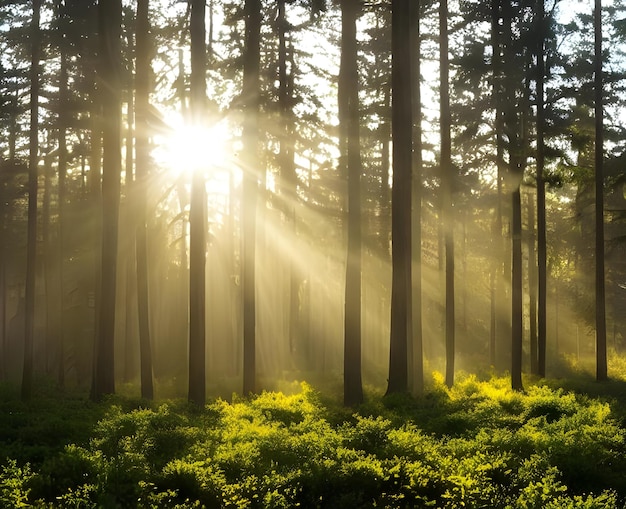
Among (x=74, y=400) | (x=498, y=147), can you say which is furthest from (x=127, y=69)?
(x=498, y=147)

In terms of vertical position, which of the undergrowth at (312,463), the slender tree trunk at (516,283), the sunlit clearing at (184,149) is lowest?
the undergrowth at (312,463)

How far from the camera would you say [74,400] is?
19359 mm

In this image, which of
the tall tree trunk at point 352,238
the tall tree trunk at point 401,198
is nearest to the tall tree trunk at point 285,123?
the tall tree trunk at point 352,238

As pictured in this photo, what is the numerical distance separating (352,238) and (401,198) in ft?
5.79

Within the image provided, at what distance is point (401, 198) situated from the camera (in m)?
18.0

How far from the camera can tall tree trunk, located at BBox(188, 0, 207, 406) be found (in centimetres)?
1719

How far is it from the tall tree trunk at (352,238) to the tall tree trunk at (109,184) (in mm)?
6587

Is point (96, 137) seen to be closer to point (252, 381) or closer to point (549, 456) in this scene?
point (252, 381)

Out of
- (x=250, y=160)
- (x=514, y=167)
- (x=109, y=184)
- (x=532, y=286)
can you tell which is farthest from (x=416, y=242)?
(x=532, y=286)

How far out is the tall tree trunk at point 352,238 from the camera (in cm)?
1748

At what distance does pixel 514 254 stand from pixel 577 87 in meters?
6.36

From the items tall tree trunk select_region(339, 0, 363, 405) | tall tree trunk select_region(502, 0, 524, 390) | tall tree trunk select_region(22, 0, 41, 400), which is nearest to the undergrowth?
tall tree trunk select_region(339, 0, 363, 405)

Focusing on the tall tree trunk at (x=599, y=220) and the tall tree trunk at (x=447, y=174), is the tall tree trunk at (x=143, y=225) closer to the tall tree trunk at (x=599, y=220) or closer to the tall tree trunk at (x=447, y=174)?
the tall tree trunk at (x=447, y=174)

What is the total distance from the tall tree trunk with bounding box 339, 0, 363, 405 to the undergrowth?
3.59 metres
